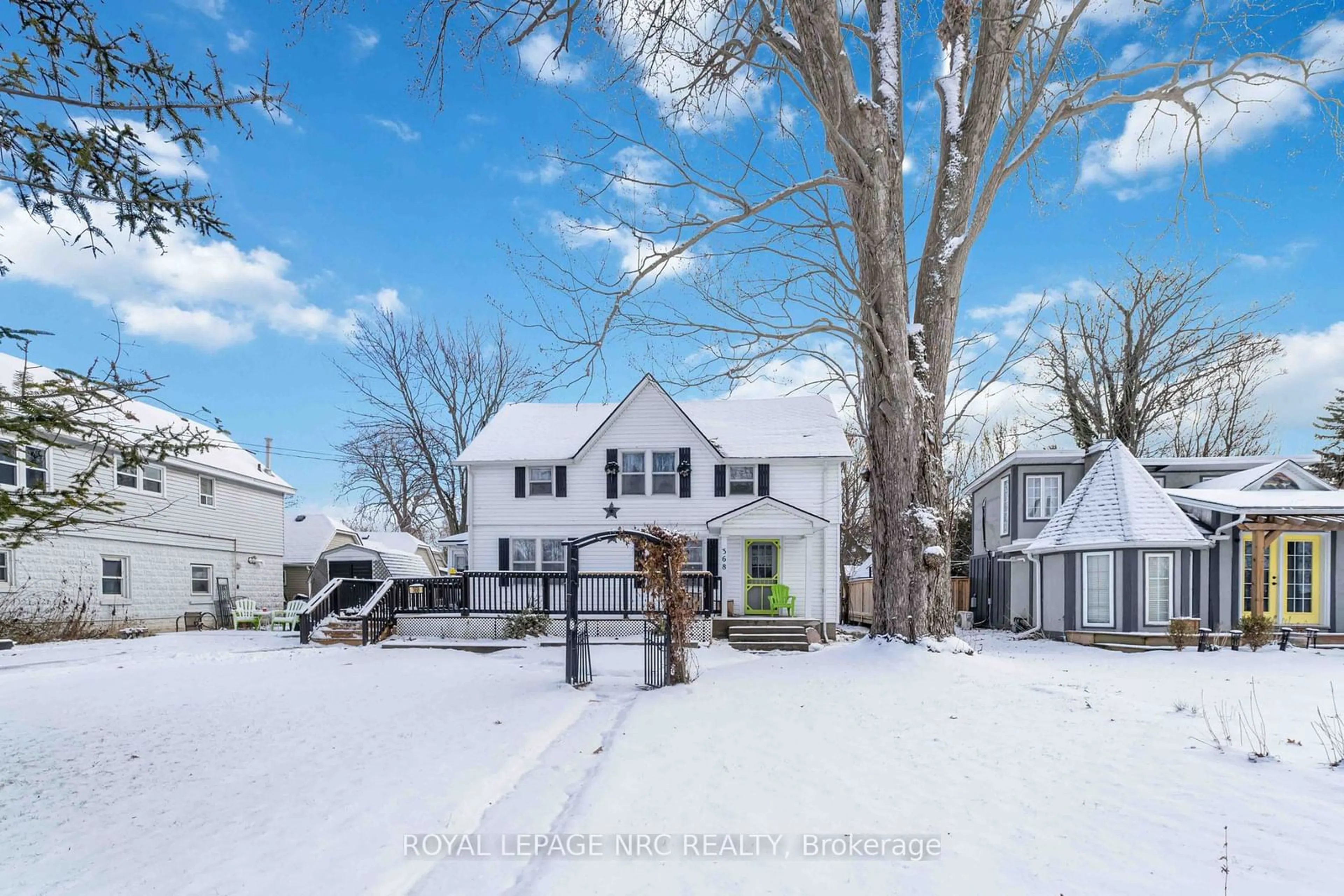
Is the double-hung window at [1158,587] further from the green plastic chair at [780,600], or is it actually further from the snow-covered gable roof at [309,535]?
A: the snow-covered gable roof at [309,535]

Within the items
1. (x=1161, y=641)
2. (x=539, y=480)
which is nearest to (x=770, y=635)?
(x=539, y=480)

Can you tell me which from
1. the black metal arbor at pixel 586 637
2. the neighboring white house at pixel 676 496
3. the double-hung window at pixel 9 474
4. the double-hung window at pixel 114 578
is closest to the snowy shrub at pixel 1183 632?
the neighboring white house at pixel 676 496

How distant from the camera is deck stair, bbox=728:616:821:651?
1520 centimetres

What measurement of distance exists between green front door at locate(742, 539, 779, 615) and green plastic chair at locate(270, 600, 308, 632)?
35.3 feet

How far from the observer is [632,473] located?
1962 centimetres

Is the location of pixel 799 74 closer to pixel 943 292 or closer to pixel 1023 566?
pixel 943 292

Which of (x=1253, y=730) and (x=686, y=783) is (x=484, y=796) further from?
(x=1253, y=730)

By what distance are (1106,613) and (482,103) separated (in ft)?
53.0

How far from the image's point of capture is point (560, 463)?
19703 millimetres

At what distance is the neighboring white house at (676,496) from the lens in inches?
736

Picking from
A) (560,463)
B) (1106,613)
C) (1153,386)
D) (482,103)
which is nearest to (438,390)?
(560,463)

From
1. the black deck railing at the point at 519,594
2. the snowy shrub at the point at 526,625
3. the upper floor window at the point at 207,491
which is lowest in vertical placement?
the snowy shrub at the point at 526,625

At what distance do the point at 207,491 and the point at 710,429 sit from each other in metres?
15.0

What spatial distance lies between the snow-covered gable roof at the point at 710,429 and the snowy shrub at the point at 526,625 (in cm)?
A: 493
